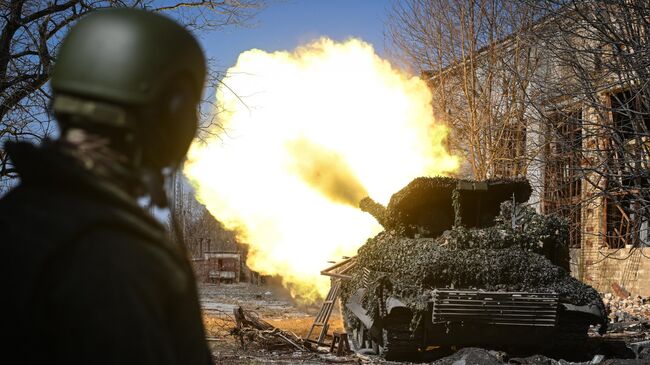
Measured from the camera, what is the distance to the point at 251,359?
11898 millimetres

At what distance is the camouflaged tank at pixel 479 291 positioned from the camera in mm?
11367

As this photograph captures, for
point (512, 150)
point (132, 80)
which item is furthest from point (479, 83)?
point (132, 80)

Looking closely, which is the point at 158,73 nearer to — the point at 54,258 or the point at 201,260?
the point at 54,258

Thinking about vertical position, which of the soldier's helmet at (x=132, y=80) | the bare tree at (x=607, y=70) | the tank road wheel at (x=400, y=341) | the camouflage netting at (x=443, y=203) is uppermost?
the bare tree at (x=607, y=70)

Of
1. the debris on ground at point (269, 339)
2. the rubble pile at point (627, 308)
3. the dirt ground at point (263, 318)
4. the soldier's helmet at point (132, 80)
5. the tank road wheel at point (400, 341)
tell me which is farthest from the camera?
the rubble pile at point (627, 308)

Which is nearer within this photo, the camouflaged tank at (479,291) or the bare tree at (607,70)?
the bare tree at (607,70)

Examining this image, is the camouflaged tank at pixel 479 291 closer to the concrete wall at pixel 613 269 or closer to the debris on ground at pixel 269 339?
the debris on ground at pixel 269 339

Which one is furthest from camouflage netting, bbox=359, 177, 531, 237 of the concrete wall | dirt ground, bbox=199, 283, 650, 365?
the concrete wall

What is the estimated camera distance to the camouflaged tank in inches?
448

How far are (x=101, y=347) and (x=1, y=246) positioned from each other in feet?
1.09

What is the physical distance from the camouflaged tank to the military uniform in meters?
10.3

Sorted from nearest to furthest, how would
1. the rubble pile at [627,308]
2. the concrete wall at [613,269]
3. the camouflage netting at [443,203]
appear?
the camouflage netting at [443,203] < the rubble pile at [627,308] < the concrete wall at [613,269]

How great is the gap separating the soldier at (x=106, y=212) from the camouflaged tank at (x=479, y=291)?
10.2 metres

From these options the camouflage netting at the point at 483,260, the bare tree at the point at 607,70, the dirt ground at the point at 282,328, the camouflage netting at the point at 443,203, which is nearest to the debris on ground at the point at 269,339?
the dirt ground at the point at 282,328
